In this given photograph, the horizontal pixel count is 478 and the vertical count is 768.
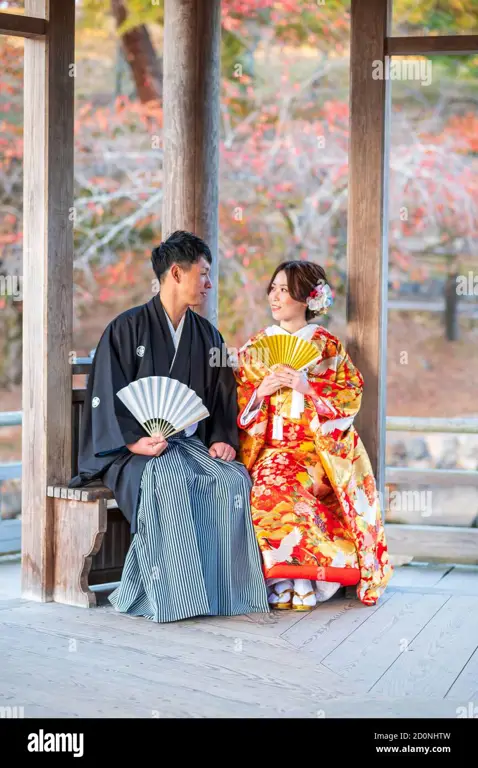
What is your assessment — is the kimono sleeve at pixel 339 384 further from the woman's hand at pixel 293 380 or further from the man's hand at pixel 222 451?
the man's hand at pixel 222 451

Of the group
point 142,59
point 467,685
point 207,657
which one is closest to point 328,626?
point 207,657

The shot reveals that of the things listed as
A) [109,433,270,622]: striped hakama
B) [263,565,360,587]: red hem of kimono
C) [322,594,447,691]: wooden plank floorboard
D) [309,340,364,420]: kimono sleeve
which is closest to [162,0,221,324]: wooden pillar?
[309,340,364,420]: kimono sleeve

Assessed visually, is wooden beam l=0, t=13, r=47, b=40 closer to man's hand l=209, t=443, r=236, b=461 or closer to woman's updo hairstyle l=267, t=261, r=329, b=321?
woman's updo hairstyle l=267, t=261, r=329, b=321

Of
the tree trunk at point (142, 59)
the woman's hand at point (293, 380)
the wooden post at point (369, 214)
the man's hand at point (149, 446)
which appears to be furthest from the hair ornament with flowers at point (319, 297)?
the tree trunk at point (142, 59)

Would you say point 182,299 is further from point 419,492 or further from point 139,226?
point 139,226

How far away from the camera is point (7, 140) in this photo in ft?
25.7

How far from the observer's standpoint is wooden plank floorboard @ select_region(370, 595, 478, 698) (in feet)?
12.0

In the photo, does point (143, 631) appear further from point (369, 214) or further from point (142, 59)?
point (142, 59)

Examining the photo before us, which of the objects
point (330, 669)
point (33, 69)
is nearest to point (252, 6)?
point (33, 69)

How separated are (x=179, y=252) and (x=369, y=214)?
0.97 metres

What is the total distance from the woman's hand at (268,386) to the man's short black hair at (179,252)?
2.05 feet

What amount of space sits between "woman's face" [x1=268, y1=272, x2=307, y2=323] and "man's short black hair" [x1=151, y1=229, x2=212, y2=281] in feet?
1.19

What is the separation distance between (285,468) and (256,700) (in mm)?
1609

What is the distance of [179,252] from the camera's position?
496 cm
